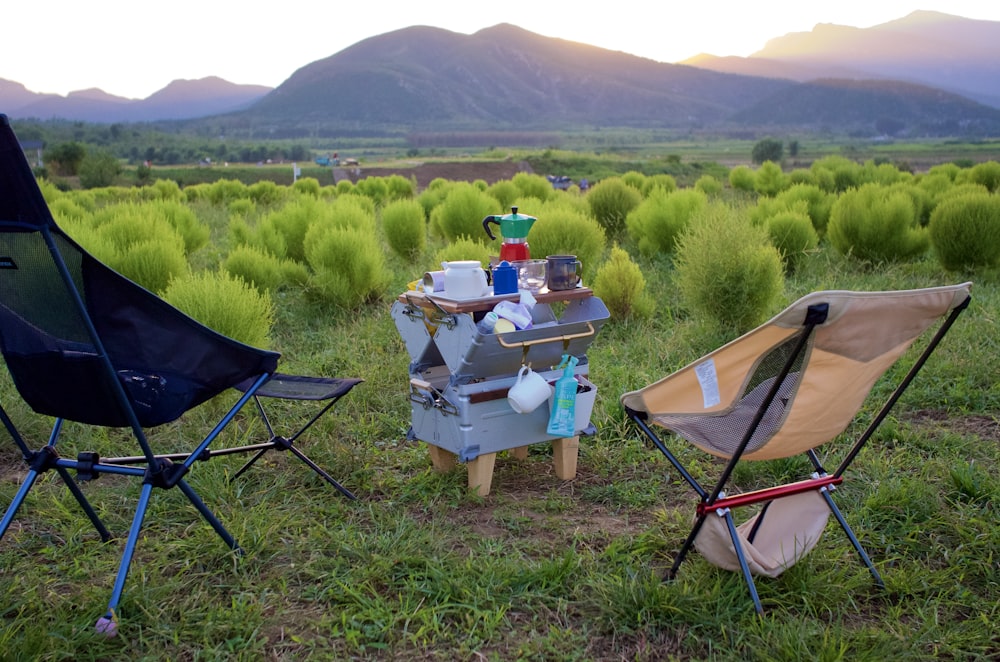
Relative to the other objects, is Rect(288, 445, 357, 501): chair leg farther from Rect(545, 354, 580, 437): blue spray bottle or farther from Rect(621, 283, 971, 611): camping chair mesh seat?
Rect(621, 283, 971, 611): camping chair mesh seat

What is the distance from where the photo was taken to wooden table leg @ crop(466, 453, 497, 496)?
3182 mm

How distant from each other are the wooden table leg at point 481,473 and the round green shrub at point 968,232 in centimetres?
615

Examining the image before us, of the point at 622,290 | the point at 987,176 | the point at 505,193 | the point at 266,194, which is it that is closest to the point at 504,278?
the point at 622,290

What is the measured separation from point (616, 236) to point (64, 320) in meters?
8.74

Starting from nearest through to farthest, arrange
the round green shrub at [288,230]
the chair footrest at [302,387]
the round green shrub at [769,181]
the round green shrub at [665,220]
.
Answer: the chair footrest at [302,387] → the round green shrub at [288,230] → the round green shrub at [665,220] → the round green shrub at [769,181]

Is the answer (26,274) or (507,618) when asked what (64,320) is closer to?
(26,274)

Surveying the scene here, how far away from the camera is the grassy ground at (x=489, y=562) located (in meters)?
2.21

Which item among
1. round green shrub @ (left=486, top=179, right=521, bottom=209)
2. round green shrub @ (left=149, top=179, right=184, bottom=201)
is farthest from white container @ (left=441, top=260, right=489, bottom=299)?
round green shrub @ (left=149, top=179, right=184, bottom=201)

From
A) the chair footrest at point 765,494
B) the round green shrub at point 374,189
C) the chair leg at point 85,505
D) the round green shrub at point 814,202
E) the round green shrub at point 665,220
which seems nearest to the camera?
the chair footrest at point 765,494

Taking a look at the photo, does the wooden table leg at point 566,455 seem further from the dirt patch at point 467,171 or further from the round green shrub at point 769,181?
the dirt patch at point 467,171

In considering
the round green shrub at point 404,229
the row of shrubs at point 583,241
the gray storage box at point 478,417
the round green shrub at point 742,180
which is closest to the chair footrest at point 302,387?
the gray storage box at point 478,417

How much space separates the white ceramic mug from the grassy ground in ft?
1.28

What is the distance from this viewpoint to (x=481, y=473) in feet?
10.5

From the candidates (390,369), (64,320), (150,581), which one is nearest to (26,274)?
(64,320)
